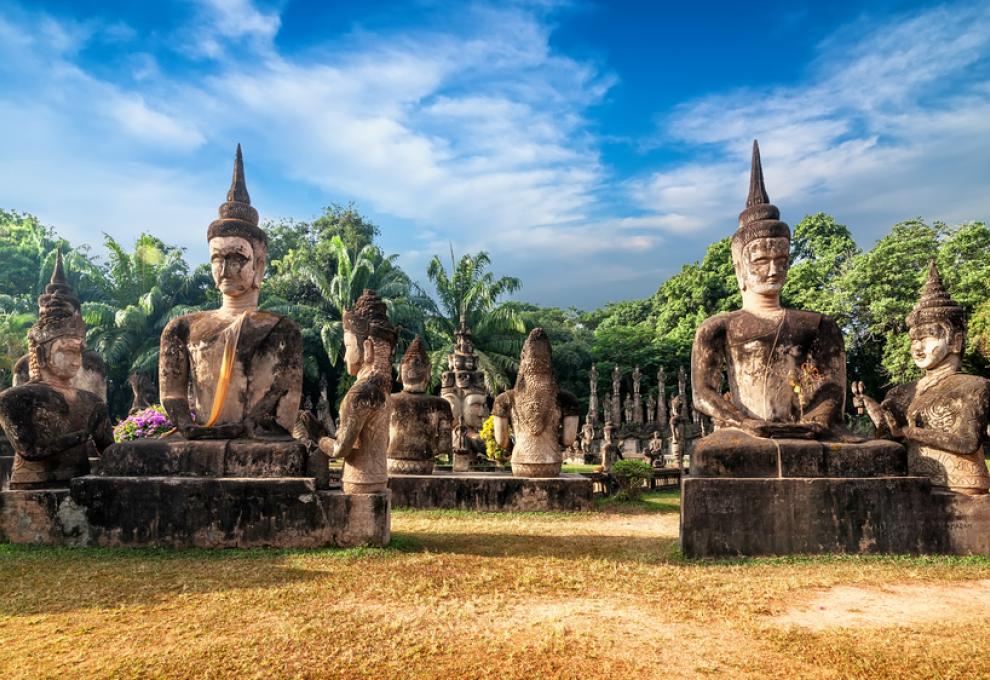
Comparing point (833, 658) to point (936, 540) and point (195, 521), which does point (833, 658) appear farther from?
point (195, 521)

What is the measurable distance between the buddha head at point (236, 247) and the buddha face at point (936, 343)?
24.0 ft

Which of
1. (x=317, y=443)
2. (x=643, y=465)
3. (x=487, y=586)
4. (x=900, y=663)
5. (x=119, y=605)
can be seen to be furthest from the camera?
(x=643, y=465)

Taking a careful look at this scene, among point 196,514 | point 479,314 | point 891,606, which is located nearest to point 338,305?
A: point 479,314

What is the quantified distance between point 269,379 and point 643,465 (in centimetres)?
791

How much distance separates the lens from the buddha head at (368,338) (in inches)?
275

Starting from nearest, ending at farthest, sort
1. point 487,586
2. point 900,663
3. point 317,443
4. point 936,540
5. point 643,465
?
point 900,663 < point 487,586 < point 936,540 < point 317,443 < point 643,465

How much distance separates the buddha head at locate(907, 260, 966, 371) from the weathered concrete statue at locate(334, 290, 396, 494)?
567 cm

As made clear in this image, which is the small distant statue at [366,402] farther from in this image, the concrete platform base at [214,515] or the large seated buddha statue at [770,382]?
the large seated buddha statue at [770,382]

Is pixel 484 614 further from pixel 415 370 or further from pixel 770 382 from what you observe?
pixel 415 370

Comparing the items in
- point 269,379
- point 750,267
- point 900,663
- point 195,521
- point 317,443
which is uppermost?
point 750,267

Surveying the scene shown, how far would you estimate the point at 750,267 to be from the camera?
7484mm

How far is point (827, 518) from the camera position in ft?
21.4

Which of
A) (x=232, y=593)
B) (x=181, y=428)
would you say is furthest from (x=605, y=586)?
(x=181, y=428)

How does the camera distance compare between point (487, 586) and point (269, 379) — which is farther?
point (269, 379)
